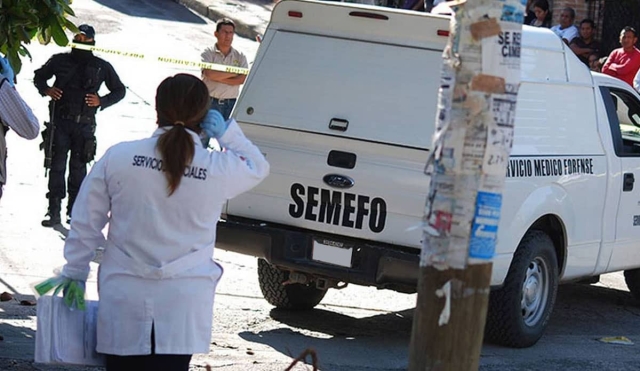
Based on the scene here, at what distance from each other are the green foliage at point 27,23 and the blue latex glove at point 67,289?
102 inches

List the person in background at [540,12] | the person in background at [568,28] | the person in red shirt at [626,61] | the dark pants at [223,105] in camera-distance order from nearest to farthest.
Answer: the dark pants at [223,105] < the person in red shirt at [626,61] < the person in background at [568,28] < the person in background at [540,12]

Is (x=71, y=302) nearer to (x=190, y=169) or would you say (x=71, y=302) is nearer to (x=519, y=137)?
(x=190, y=169)

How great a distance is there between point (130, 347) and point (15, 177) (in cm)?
869

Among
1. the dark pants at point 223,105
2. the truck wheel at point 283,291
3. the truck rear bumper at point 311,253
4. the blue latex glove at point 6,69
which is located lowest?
the truck wheel at point 283,291

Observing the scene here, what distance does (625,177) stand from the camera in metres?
9.19

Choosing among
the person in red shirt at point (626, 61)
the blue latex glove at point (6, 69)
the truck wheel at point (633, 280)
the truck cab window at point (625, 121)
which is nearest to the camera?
the blue latex glove at point (6, 69)

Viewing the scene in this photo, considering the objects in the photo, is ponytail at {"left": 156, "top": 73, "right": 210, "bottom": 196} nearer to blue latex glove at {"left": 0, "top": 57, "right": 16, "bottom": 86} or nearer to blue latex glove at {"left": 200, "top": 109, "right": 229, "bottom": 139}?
blue latex glove at {"left": 200, "top": 109, "right": 229, "bottom": 139}

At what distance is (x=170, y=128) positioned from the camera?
443 centimetres

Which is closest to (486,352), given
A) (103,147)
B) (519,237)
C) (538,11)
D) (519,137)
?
(519,237)

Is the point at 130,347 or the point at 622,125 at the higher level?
the point at 622,125

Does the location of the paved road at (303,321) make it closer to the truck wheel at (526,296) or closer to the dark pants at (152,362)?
the truck wheel at (526,296)

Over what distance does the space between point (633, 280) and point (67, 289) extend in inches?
269

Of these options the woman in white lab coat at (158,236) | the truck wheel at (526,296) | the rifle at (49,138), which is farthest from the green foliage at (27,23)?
the rifle at (49,138)

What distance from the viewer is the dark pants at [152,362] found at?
14.4 feet
